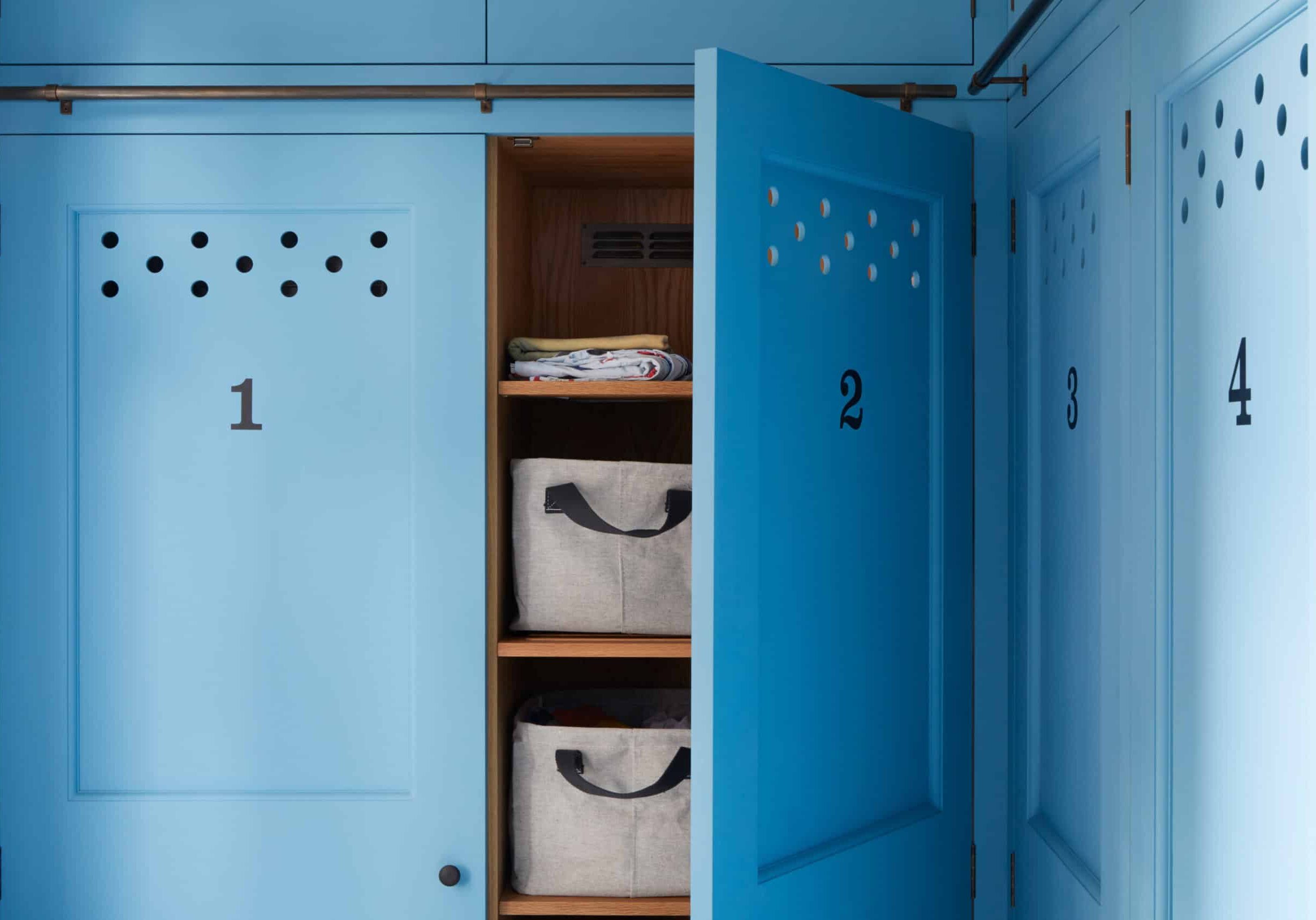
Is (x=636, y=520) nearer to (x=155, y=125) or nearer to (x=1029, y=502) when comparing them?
(x=1029, y=502)

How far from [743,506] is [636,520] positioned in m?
0.41

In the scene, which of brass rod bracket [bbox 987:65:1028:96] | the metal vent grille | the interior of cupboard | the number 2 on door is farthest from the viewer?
the metal vent grille

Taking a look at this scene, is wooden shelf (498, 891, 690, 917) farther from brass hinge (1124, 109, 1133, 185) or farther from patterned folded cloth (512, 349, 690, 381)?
brass hinge (1124, 109, 1133, 185)

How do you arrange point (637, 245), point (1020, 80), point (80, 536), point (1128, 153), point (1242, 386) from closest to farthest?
point (1242, 386) < point (1128, 153) < point (1020, 80) < point (80, 536) < point (637, 245)

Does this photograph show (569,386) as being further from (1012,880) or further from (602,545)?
(1012,880)

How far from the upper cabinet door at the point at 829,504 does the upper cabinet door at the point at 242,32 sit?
54 cm

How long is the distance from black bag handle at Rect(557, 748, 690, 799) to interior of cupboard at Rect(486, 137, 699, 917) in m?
0.10

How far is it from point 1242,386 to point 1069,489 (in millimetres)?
407

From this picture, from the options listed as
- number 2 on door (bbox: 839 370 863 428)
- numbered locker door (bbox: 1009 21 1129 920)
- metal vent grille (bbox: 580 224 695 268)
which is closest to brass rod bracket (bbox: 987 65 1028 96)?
numbered locker door (bbox: 1009 21 1129 920)

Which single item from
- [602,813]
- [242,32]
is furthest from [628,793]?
[242,32]

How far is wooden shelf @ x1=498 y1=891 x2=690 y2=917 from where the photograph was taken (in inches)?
58.8

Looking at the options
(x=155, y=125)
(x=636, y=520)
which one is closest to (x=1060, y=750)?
(x=636, y=520)

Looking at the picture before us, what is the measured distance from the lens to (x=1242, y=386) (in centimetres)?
86

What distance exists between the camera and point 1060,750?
1290mm
